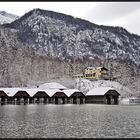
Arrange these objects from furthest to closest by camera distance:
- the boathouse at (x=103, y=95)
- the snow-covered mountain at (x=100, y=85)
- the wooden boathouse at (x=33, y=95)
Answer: the snow-covered mountain at (x=100, y=85) < the boathouse at (x=103, y=95) < the wooden boathouse at (x=33, y=95)

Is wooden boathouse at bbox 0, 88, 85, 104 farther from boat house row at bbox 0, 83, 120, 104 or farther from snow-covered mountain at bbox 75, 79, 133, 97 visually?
snow-covered mountain at bbox 75, 79, 133, 97

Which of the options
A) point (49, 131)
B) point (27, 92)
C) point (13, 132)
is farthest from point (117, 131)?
point (27, 92)

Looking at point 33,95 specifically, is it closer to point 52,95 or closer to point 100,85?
point 52,95

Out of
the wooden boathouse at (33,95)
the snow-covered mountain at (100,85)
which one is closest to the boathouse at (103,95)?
the wooden boathouse at (33,95)

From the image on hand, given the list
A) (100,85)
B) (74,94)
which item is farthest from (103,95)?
(100,85)

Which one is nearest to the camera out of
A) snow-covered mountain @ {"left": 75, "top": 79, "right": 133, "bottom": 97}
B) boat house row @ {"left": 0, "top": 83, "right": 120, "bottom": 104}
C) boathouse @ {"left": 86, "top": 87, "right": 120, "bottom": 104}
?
boat house row @ {"left": 0, "top": 83, "right": 120, "bottom": 104}

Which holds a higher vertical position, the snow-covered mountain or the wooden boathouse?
the snow-covered mountain

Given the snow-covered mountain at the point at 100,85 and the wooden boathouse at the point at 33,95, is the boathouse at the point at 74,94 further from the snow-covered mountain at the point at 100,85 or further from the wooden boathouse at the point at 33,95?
the snow-covered mountain at the point at 100,85

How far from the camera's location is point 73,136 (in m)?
26.3

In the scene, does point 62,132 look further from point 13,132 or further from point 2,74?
point 2,74

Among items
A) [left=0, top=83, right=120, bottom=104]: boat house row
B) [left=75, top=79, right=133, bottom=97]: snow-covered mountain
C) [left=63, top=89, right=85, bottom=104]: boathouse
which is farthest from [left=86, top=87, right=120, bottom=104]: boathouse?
[left=75, top=79, right=133, bottom=97]: snow-covered mountain

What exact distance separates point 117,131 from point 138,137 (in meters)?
3.42

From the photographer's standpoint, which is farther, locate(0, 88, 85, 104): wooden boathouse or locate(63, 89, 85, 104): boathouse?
locate(63, 89, 85, 104): boathouse

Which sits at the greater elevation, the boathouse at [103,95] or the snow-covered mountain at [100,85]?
the snow-covered mountain at [100,85]
